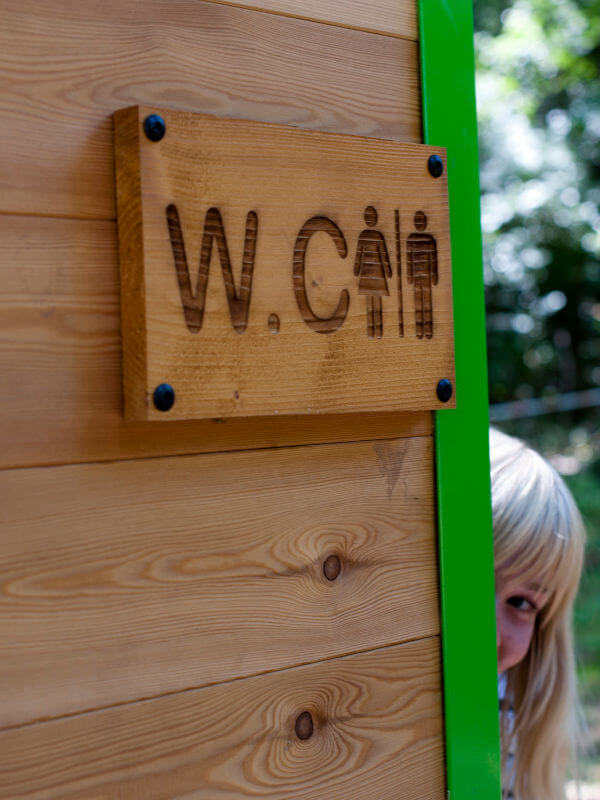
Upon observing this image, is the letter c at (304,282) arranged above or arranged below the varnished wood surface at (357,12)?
below

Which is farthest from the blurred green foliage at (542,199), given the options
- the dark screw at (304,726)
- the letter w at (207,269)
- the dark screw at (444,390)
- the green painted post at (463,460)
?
the letter w at (207,269)

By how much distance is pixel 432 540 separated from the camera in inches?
40.1

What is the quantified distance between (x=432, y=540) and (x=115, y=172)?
523 millimetres

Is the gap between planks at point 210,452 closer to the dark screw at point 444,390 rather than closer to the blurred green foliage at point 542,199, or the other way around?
the dark screw at point 444,390

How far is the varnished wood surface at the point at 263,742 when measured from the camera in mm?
746

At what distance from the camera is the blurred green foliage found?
22.8ft

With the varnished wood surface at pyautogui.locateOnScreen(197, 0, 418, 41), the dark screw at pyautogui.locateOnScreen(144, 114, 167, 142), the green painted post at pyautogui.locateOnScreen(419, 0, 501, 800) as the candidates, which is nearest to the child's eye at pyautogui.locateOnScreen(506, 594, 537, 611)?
the green painted post at pyautogui.locateOnScreen(419, 0, 501, 800)

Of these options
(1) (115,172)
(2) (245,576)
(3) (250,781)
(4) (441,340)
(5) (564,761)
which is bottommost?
(5) (564,761)

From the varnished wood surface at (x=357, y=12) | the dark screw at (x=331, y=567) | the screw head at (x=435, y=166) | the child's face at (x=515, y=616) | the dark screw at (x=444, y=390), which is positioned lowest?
the child's face at (x=515, y=616)

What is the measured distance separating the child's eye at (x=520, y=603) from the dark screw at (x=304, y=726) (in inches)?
36.5

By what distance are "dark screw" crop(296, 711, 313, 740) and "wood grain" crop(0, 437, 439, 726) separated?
5 cm

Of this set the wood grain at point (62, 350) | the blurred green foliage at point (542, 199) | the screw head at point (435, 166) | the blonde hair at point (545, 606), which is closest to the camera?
the wood grain at point (62, 350)

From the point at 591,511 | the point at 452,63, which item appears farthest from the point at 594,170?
the point at 452,63

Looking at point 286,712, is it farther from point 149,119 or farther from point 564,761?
point 564,761
